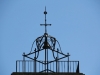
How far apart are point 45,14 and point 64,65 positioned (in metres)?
4.49

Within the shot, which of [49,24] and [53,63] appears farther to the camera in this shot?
[49,24]

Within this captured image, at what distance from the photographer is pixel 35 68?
82.5 feet

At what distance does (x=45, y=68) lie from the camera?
24922 millimetres

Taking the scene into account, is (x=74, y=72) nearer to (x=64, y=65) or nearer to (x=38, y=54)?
(x=64, y=65)

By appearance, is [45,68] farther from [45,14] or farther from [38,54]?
[45,14]

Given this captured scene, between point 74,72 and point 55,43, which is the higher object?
point 55,43

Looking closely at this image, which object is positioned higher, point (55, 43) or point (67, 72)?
point (55, 43)

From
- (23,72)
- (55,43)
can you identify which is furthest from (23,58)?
(55,43)

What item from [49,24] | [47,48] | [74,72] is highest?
[49,24]

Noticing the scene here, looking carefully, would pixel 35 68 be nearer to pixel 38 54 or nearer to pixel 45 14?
pixel 38 54

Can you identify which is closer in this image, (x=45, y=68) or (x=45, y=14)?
(x=45, y=68)

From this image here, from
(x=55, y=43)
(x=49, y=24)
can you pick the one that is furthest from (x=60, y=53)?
(x=49, y=24)

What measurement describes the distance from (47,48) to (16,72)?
2.92 meters

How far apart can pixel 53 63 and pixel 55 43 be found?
172cm
